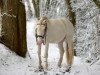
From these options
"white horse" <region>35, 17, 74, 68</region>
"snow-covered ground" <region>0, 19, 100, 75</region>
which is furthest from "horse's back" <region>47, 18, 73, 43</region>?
"snow-covered ground" <region>0, 19, 100, 75</region>

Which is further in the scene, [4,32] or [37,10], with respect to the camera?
[37,10]

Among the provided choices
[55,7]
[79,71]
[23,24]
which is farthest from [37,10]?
[79,71]

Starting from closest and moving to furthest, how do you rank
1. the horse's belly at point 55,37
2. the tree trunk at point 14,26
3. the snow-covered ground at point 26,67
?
the snow-covered ground at point 26,67, the horse's belly at point 55,37, the tree trunk at point 14,26

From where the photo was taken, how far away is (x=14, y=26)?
10727 mm

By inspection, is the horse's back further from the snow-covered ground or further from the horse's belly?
the snow-covered ground

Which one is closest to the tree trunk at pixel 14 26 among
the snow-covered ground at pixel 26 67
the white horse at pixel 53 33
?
the snow-covered ground at pixel 26 67

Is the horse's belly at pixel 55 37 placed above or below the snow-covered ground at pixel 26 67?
above

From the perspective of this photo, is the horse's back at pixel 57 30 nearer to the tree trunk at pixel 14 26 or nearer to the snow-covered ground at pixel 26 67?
the snow-covered ground at pixel 26 67

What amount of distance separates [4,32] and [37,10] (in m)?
17.9

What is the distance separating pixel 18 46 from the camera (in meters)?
10.9

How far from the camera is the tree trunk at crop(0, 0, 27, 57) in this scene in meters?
10.7

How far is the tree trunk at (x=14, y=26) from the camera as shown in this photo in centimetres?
1068

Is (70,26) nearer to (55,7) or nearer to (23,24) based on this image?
(23,24)

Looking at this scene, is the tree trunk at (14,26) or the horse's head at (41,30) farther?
the tree trunk at (14,26)
